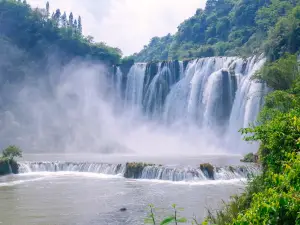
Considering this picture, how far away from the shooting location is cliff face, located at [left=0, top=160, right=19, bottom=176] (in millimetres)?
22622

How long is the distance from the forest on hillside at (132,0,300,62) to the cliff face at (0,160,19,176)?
65.4 ft

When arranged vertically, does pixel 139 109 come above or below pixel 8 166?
above

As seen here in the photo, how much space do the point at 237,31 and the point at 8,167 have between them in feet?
148

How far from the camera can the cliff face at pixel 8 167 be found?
22622 millimetres

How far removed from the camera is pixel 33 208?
13.3 m

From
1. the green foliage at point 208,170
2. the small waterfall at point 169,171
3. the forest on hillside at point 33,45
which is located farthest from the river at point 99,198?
the forest on hillside at point 33,45

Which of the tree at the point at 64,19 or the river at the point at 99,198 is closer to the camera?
the river at the point at 99,198

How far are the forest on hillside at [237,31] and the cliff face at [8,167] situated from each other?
65.4 ft

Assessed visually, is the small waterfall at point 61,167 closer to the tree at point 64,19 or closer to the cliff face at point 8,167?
the cliff face at point 8,167

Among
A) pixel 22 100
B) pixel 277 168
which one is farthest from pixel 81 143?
pixel 277 168

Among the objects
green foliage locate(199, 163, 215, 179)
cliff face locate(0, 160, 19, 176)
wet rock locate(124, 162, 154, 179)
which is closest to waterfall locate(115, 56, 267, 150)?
green foliage locate(199, 163, 215, 179)

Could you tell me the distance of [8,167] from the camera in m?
22.9

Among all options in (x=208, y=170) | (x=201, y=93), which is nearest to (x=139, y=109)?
(x=201, y=93)

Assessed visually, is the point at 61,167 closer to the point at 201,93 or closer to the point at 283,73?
the point at 283,73
